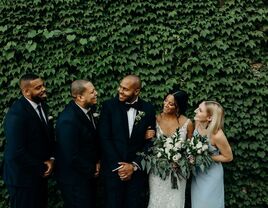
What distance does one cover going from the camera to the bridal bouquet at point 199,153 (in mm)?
4570

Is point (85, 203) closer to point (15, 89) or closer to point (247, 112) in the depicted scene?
point (15, 89)

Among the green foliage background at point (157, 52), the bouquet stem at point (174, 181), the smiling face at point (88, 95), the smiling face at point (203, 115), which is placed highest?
the green foliage background at point (157, 52)

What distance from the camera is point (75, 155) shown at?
4.35m

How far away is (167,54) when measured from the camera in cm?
605

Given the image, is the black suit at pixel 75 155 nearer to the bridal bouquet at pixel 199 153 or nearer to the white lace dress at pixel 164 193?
the white lace dress at pixel 164 193

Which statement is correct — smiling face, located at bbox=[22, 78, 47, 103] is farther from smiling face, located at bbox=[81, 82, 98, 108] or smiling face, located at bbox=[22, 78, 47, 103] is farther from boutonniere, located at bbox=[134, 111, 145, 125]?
boutonniere, located at bbox=[134, 111, 145, 125]

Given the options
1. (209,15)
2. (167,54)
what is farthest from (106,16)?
(209,15)

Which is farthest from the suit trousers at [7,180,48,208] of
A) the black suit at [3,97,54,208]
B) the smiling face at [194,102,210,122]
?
the smiling face at [194,102,210,122]

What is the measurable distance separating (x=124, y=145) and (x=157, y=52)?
6.48 ft

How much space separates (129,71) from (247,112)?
203cm

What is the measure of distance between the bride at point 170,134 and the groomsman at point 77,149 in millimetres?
838

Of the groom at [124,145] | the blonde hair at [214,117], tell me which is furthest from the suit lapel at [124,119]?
the blonde hair at [214,117]

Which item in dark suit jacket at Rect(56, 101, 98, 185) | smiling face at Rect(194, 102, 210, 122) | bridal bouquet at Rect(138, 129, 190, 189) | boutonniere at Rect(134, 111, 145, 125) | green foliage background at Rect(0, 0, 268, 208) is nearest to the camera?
dark suit jacket at Rect(56, 101, 98, 185)

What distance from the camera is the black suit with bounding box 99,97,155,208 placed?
4.64 metres
